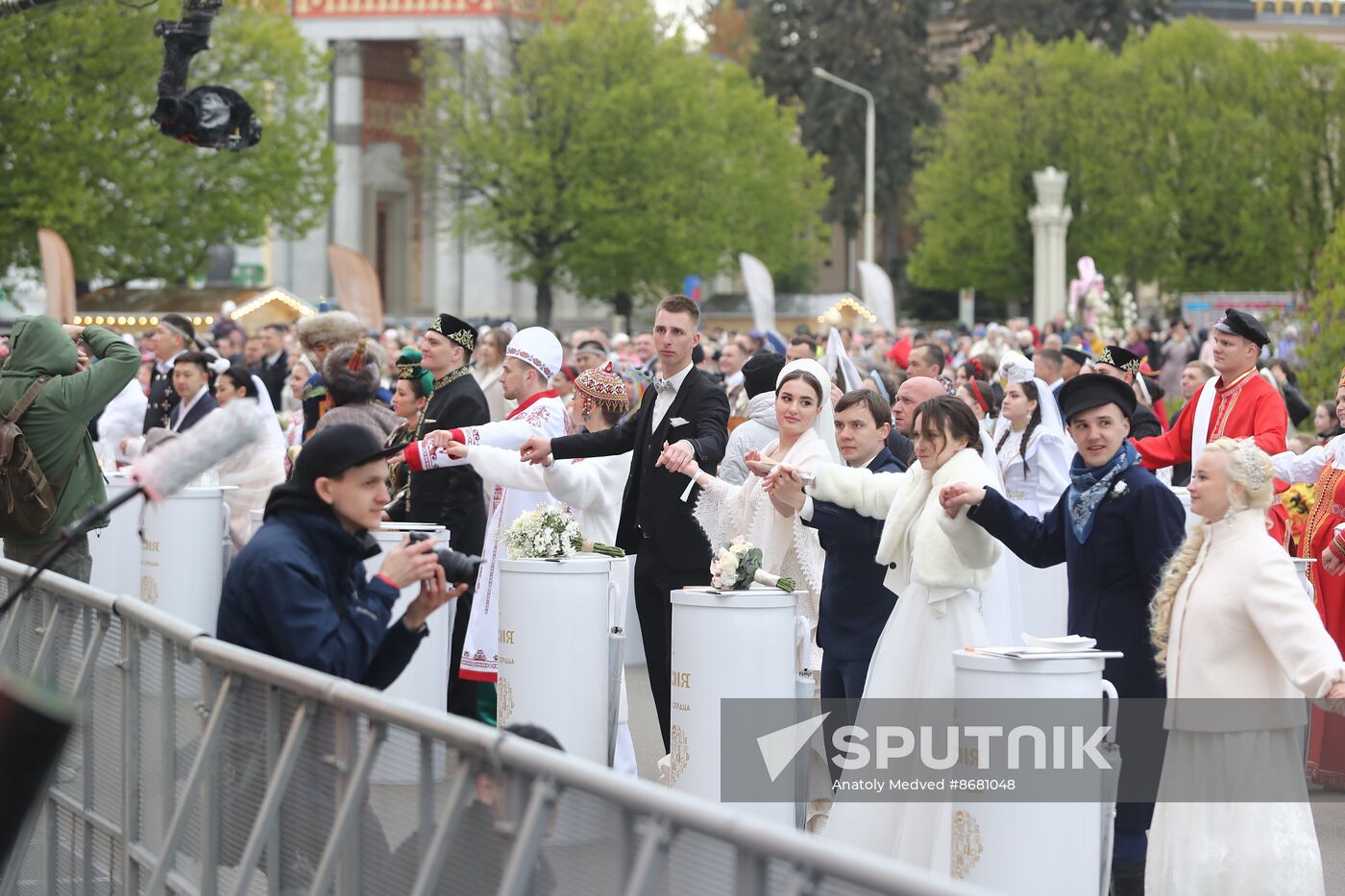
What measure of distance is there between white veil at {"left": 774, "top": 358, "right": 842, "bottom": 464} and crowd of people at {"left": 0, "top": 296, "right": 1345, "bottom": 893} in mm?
28

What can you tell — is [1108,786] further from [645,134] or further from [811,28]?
[811,28]

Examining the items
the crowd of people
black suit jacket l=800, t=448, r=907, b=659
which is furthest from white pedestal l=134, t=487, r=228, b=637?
black suit jacket l=800, t=448, r=907, b=659

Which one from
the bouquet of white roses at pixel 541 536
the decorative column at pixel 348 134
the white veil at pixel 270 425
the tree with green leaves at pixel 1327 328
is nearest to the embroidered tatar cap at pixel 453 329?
the bouquet of white roses at pixel 541 536

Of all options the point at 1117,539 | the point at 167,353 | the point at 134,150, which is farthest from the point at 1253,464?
the point at 134,150

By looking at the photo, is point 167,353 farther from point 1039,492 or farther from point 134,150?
point 134,150

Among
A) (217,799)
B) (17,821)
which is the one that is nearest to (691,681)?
(217,799)

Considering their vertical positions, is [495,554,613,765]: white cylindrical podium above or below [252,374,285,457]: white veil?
below

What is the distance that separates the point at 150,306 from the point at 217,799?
149 feet

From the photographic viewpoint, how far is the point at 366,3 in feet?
211

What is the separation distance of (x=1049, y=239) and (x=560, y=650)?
163 ft

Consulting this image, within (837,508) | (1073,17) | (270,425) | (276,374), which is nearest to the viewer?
(837,508)

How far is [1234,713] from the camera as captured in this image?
6.51m

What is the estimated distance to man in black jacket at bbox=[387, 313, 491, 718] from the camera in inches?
405

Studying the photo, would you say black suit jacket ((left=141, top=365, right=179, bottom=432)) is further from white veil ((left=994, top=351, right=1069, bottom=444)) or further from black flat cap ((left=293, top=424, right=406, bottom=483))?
black flat cap ((left=293, top=424, right=406, bottom=483))
